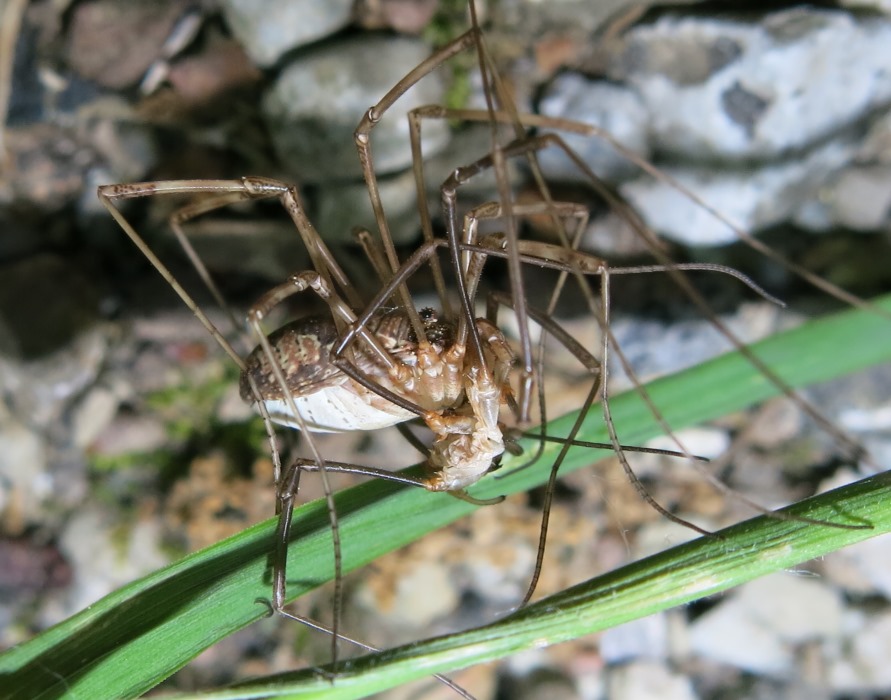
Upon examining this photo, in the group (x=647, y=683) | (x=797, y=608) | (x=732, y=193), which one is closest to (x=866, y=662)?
(x=797, y=608)

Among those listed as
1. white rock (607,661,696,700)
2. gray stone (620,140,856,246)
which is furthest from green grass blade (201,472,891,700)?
white rock (607,661,696,700)

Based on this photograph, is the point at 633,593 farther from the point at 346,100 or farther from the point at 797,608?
the point at 797,608

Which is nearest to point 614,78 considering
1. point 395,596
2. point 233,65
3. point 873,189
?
point 873,189

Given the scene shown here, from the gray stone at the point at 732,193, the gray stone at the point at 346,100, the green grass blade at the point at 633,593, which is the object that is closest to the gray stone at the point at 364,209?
the gray stone at the point at 346,100

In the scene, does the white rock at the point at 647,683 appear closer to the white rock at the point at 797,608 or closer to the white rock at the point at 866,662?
the white rock at the point at 797,608

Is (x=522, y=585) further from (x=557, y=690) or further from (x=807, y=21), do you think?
(x=807, y=21)

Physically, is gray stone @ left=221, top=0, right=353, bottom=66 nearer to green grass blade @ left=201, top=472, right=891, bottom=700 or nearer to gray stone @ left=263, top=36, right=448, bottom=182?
gray stone @ left=263, top=36, right=448, bottom=182
